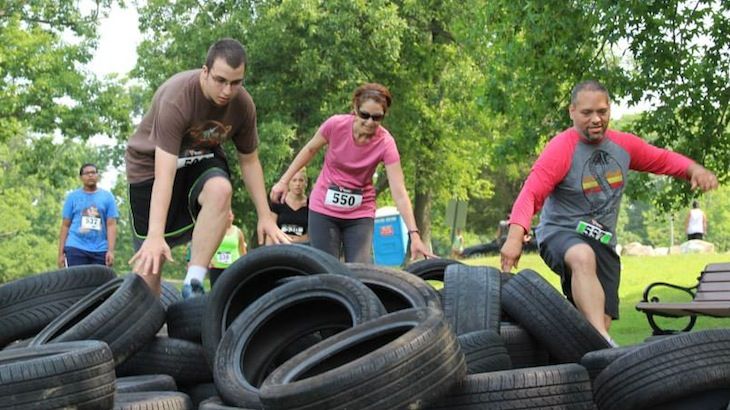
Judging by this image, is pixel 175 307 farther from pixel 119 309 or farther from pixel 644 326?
pixel 644 326

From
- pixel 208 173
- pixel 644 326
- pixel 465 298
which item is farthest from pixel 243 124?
pixel 644 326

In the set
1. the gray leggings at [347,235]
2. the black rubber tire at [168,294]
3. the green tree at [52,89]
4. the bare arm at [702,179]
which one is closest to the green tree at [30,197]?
the green tree at [52,89]

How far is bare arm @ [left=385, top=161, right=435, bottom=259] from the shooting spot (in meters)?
8.35

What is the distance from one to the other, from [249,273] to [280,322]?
0.48 metres

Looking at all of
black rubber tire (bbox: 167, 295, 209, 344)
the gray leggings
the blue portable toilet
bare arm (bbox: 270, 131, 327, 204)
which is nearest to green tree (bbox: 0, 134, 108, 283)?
the blue portable toilet

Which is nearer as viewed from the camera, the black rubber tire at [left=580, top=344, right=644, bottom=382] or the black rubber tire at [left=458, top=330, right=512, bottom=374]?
the black rubber tire at [left=580, top=344, right=644, bottom=382]

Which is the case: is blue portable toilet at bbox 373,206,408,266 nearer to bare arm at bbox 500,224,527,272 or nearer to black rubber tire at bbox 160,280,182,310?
black rubber tire at bbox 160,280,182,310

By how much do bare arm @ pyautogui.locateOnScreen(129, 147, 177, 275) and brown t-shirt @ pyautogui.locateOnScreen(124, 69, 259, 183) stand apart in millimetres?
88

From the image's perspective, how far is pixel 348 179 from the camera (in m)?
8.68

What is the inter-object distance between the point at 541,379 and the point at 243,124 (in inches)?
111

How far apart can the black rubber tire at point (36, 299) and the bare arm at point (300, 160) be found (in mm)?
2213

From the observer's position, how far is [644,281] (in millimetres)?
21094

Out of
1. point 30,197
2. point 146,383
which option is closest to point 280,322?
point 146,383

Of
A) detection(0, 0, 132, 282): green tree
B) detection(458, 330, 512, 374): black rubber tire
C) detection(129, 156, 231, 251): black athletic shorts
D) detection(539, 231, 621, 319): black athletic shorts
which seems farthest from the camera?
detection(0, 0, 132, 282): green tree
